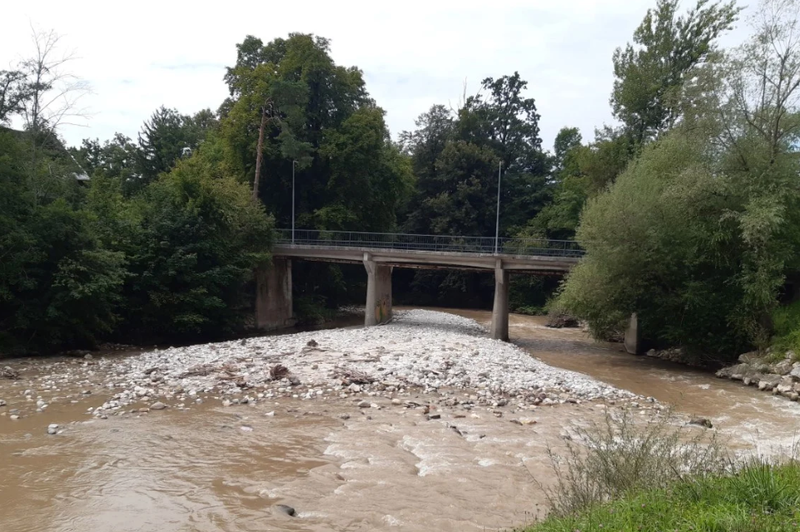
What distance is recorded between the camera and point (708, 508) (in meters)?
4.66

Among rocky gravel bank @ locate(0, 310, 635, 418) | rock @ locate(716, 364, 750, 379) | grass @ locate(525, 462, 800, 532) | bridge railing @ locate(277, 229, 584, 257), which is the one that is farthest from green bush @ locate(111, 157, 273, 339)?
grass @ locate(525, 462, 800, 532)

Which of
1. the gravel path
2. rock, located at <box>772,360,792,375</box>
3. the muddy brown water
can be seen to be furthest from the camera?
rock, located at <box>772,360,792,375</box>

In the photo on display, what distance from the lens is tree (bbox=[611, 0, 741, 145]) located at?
33.5 meters

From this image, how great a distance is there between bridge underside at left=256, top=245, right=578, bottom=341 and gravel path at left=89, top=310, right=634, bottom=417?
22.0 feet

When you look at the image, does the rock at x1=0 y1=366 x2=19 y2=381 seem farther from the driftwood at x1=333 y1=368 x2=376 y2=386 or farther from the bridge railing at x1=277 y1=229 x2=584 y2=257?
the bridge railing at x1=277 y1=229 x2=584 y2=257

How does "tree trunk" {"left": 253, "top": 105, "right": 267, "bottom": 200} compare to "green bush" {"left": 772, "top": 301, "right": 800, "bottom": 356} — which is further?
"tree trunk" {"left": 253, "top": 105, "right": 267, "bottom": 200}

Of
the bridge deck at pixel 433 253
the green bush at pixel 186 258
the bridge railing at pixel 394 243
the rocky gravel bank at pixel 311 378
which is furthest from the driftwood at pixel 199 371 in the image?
the bridge railing at pixel 394 243

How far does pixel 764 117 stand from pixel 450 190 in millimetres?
33612

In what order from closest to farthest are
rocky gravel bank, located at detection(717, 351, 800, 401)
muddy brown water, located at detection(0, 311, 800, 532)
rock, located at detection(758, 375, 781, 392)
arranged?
muddy brown water, located at detection(0, 311, 800, 532), rocky gravel bank, located at detection(717, 351, 800, 401), rock, located at detection(758, 375, 781, 392)

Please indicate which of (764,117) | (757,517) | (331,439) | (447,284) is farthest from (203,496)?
(447,284)

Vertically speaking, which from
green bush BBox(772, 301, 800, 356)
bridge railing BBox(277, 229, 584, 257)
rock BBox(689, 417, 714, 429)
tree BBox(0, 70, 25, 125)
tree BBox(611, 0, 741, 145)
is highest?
tree BBox(611, 0, 741, 145)

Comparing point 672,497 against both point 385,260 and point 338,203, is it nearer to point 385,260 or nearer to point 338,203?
point 385,260

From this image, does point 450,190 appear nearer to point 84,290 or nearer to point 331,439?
point 84,290

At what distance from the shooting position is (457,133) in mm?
55219
